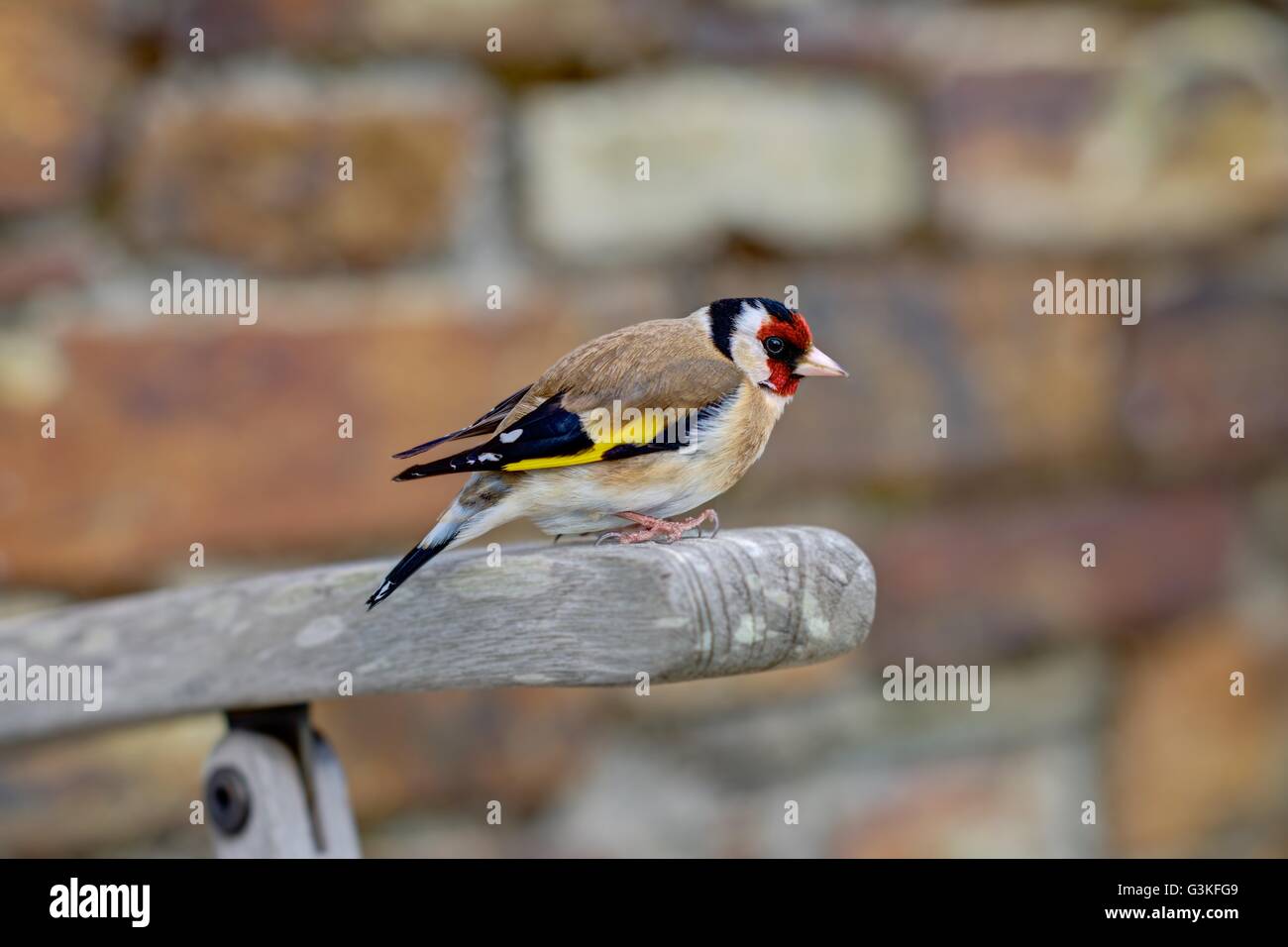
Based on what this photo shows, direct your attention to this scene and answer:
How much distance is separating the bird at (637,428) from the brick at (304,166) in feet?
2.98

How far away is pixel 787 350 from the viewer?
171 centimetres

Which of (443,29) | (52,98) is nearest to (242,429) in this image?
(52,98)

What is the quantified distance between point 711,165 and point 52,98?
42.1 inches

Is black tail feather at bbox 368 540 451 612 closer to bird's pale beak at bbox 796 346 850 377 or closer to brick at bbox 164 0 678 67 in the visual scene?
bird's pale beak at bbox 796 346 850 377

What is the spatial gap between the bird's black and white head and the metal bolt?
685mm

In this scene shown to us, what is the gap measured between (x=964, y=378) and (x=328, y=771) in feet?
5.18

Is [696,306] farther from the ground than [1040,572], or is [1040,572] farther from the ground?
[696,306]

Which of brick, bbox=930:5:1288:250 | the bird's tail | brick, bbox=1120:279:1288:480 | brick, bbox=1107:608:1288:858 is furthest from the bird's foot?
brick, bbox=1107:608:1288:858

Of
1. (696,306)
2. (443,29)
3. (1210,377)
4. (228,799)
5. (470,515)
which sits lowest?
(228,799)

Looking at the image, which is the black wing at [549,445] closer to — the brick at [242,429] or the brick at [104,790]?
the brick at [242,429]

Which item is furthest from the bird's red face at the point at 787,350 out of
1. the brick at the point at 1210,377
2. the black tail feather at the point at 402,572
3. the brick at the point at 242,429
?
the brick at the point at 1210,377

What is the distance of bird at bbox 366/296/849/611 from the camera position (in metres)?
1.53

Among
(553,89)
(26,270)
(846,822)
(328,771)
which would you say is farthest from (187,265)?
(846,822)

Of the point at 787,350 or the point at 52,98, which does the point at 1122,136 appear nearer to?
the point at 787,350
